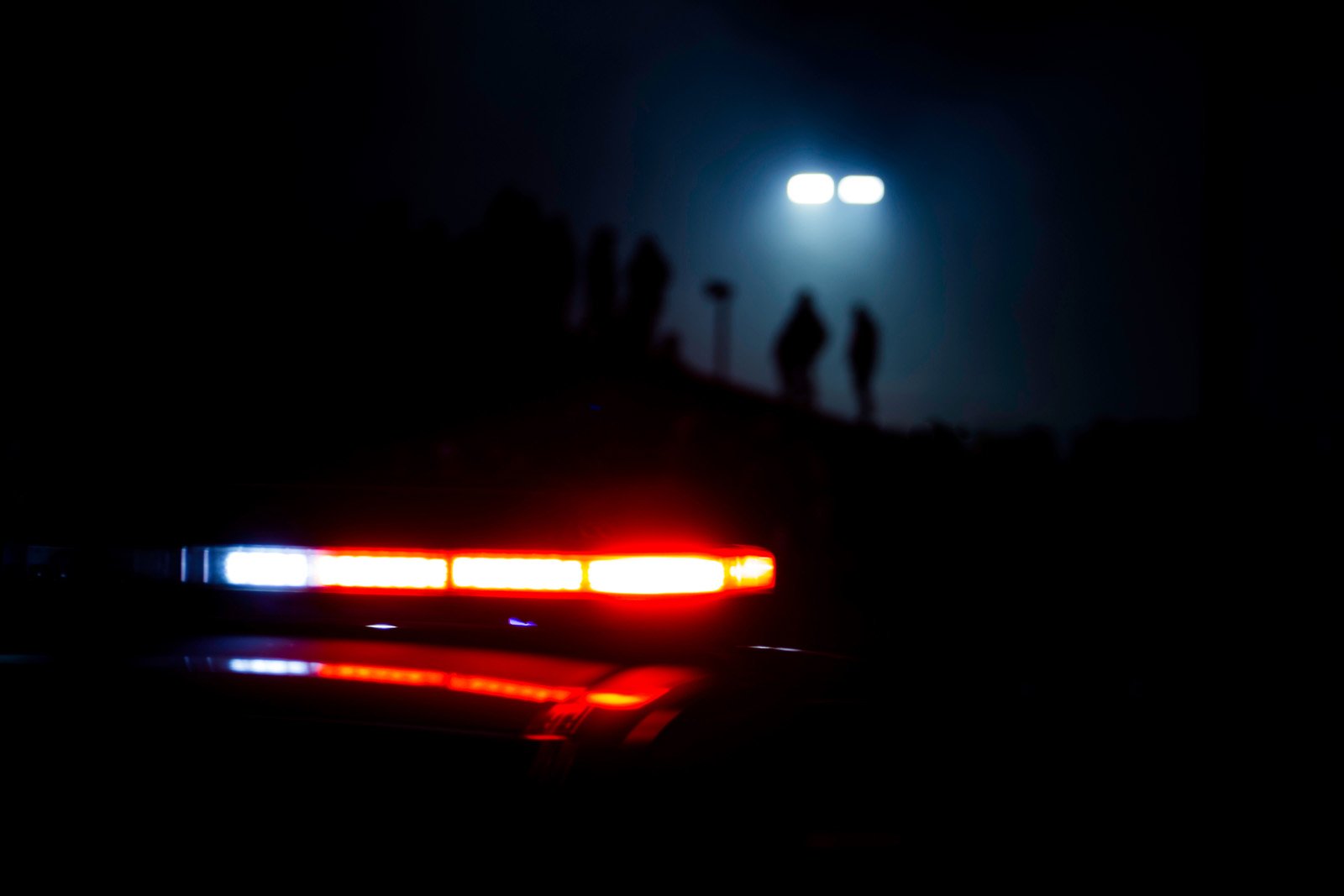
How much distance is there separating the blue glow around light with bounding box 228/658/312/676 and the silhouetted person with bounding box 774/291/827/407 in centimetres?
4525

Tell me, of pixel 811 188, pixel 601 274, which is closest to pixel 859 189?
pixel 811 188

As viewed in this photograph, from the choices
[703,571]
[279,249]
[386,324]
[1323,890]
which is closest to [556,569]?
[703,571]

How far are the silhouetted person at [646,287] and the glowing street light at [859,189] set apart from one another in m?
45.2

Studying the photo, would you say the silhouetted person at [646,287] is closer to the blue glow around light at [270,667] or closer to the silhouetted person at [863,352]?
the silhouetted person at [863,352]

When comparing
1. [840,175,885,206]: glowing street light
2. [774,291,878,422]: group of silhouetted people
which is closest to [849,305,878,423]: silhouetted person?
[774,291,878,422]: group of silhouetted people

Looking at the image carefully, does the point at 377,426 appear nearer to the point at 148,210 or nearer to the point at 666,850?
the point at 148,210

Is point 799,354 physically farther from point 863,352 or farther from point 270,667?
point 270,667

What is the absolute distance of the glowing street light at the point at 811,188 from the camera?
541 centimetres

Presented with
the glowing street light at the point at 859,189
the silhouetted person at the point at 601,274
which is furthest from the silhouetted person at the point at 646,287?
the glowing street light at the point at 859,189

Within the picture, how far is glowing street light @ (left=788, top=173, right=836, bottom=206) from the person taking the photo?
17.7ft

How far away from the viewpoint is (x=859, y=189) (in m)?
5.42

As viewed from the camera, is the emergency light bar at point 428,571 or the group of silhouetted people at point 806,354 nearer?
the emergency light bar at point 428,571

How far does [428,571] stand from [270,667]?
1.12 ft

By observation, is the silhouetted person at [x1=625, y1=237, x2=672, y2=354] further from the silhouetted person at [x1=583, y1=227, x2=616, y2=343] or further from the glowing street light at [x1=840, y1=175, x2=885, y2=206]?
the glowing street light at [x1=840, y1=175, x2=885, y2=206]
